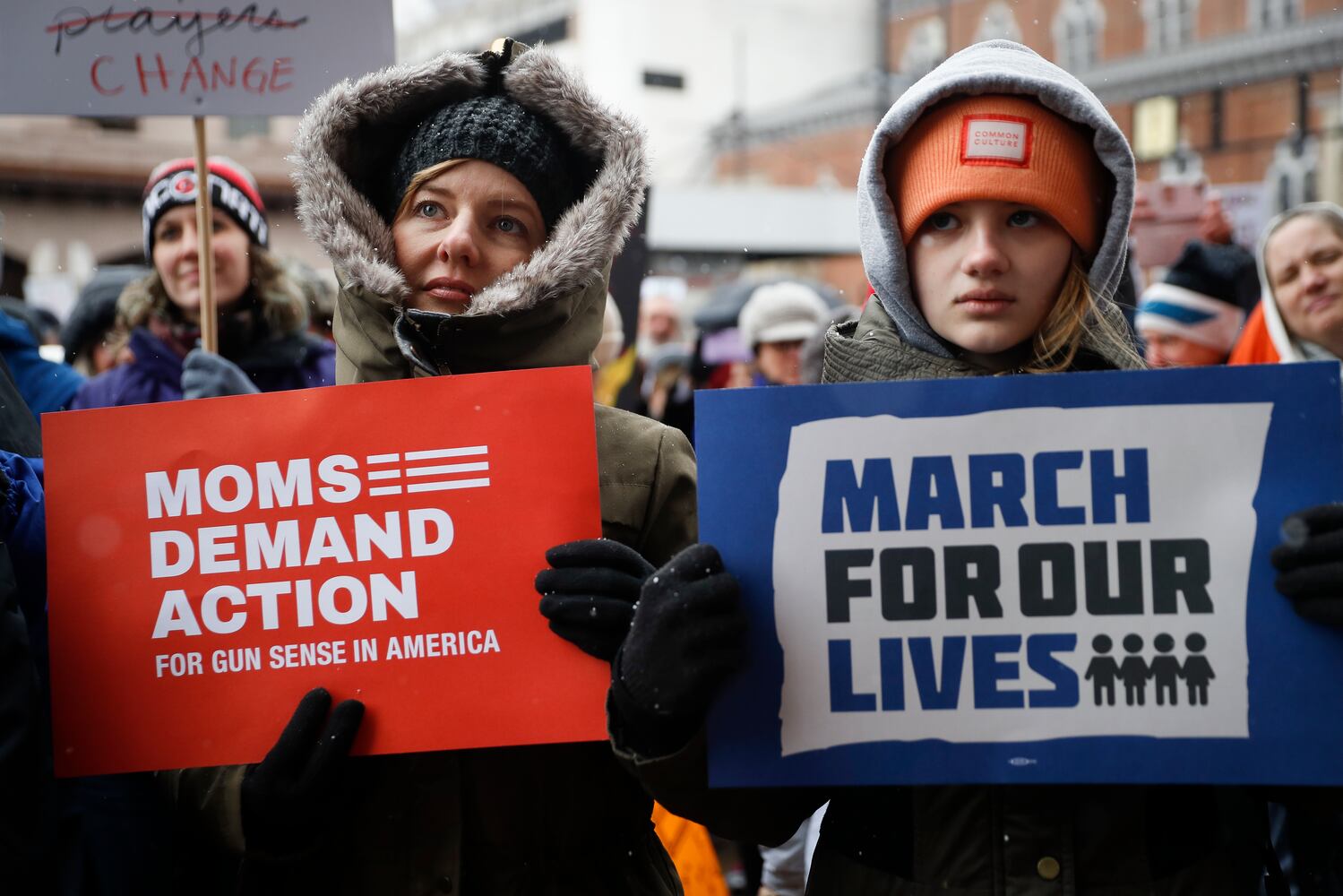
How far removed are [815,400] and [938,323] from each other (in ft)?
0.82

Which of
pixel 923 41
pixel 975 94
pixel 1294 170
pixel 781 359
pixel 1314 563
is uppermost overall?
pixel 923 41

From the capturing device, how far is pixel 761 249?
63.8 ft

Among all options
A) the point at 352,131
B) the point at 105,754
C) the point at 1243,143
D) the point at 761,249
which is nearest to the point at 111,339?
the point at 352,131

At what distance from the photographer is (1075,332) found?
161 cm

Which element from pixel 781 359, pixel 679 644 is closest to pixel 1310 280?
pixel 781 359

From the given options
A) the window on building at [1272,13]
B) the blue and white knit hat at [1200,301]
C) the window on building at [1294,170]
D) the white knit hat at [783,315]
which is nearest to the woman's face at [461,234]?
the blue and white knit hat at [1200,301]

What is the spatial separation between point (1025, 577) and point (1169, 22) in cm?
3174

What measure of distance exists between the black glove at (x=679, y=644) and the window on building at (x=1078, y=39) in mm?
31933

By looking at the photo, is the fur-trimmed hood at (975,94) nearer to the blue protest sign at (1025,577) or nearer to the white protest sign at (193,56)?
the blue protest sign at (1025,577)

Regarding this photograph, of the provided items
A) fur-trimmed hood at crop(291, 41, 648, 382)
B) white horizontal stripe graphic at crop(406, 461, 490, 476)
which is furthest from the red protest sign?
fur-trimmed hood at crop(291, 41, 648, 382)

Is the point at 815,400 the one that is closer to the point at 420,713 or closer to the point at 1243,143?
the point at 420,713

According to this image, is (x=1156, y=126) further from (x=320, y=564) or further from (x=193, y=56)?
(x=320, y=564)

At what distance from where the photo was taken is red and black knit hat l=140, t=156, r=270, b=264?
130 inches

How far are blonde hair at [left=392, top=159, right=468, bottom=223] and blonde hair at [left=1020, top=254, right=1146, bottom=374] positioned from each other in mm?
922
